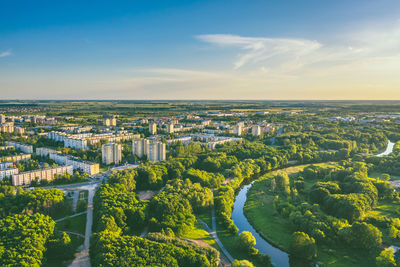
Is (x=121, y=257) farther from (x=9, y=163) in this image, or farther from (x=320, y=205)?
(x=9, y=163)

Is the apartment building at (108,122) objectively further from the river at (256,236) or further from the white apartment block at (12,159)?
the river at (256,236)

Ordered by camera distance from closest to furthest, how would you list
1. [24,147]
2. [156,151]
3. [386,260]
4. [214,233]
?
[386,260] → [214,233] → [156,151] → [24,147]

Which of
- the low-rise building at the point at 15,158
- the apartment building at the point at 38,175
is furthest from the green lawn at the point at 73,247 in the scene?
the low-rise building at the point at 15,158

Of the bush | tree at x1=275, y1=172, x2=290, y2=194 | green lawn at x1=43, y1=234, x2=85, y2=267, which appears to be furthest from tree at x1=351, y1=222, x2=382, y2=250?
the bush

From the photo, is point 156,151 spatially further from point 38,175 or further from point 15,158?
point 15,158

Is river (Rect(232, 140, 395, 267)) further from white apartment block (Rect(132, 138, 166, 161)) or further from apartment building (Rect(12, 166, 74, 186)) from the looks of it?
apartment building (Rect(12, 166, 74, 186))

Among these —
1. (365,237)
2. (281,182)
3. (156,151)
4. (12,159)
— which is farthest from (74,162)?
(365,237)
